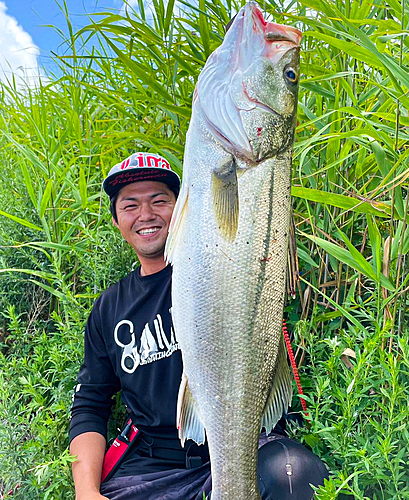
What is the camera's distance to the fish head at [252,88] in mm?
1639

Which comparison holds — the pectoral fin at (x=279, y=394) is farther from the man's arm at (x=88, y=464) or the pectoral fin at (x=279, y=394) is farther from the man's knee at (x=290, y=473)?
the man's arm at (x=88, y=464)

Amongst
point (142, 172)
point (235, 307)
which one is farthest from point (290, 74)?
point (142, 172)

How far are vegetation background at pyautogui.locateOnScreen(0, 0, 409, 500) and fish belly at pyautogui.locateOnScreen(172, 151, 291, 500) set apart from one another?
0.29m

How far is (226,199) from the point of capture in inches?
63.2

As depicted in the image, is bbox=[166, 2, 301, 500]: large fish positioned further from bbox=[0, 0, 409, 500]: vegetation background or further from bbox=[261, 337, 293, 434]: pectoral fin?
bbox=[0, 0, 409, 500]: vegetation background

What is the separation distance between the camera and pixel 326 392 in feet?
6.56

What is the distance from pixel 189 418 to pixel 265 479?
1.46ft

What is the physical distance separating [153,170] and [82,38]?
4.45 feet

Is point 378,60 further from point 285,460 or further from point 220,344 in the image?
point 285,460

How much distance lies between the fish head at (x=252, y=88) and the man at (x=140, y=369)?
0.87 metres

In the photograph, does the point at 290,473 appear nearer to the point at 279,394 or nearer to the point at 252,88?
the point at 279,394

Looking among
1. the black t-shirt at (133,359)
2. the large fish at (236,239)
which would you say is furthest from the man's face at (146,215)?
the large fish at (236,239)

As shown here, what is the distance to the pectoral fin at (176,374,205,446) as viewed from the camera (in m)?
1.71

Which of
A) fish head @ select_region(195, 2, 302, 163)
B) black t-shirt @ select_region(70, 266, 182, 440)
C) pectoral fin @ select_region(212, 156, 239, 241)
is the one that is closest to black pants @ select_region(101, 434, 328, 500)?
black t-shirt @ select_region(70, 266, 182, 440)
